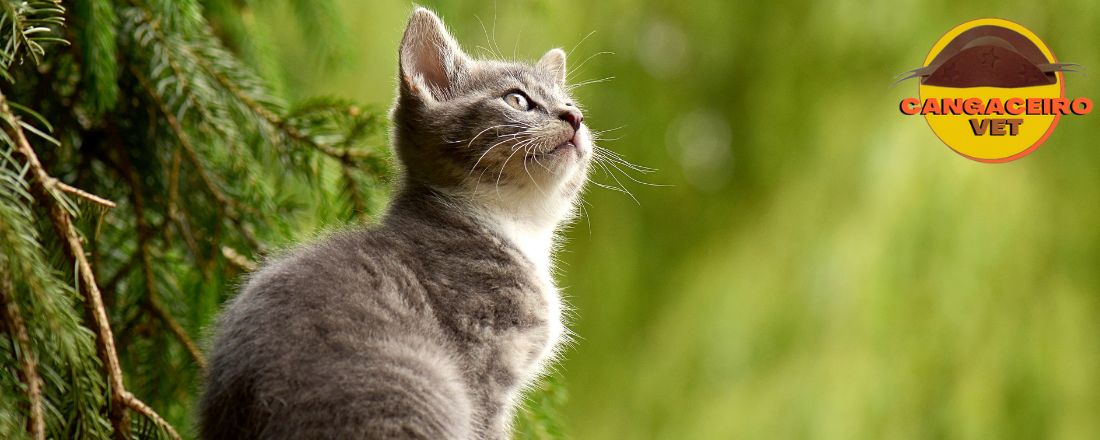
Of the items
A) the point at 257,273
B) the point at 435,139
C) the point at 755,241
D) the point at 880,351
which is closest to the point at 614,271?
the point at 755,241

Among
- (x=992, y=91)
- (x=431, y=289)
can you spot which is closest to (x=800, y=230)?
(x=992, y=91)

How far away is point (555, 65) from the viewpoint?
2.29m

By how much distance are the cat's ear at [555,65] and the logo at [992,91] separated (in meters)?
1.18

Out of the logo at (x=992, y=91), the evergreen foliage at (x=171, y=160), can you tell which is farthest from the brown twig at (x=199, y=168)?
the logo at (x=992, y=91)

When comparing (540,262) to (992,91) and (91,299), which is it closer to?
(91,299)

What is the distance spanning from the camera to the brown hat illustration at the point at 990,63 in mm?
2758

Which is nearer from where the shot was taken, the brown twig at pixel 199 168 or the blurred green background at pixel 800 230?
the brown twig at pixel 199 168

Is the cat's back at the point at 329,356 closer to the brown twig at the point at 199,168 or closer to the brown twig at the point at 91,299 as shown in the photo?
the brown twig at the point at 91,299

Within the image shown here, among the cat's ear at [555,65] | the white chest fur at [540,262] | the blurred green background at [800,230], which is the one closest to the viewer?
the white chest fur at [540,262]

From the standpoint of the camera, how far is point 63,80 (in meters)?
1.97

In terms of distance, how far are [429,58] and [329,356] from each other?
0.80m

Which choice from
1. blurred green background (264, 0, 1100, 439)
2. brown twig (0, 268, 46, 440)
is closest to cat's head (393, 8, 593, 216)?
blurred green background (264, 0, 1100, 439)

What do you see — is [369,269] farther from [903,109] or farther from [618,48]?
[618,48]

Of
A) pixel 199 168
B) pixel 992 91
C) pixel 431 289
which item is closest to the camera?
pixel 431 289
